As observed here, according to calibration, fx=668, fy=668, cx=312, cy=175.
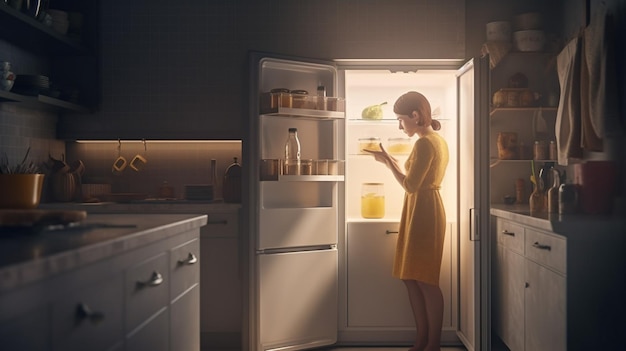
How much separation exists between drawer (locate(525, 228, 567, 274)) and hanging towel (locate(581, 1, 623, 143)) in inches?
21.5

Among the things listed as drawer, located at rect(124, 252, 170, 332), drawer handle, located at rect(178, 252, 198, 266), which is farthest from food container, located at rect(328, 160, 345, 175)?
drawer, located at rect(124, 252, 170, 332)

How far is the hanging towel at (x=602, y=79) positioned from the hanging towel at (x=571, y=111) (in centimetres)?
11

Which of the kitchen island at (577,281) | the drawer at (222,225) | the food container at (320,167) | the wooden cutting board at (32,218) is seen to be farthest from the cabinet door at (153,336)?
the food container at (320,167)

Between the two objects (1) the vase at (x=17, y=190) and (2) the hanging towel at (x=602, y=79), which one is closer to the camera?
(1) the vase at (x=17, y=190)

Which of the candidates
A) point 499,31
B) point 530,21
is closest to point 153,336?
point 499,31

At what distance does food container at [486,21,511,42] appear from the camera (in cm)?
416

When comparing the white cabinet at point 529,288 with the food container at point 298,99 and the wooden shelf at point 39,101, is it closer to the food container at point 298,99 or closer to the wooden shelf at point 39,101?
the food container at point 298,99

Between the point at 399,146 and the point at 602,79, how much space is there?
1364 mm

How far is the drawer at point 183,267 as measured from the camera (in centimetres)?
211

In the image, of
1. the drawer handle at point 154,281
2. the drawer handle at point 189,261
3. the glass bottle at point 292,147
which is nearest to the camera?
the drawer handle at point 154,281

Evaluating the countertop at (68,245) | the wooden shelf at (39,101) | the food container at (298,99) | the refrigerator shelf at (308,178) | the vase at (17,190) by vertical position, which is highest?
the food container at (298,99)

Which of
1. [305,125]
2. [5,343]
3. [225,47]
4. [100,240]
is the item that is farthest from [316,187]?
[5,343]

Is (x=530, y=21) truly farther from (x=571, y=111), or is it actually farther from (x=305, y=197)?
(x=305, y=197)

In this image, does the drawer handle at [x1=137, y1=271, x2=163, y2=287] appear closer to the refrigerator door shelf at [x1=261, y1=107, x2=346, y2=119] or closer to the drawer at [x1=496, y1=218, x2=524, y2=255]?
the refrigerator door shelf at [x1=261, y1=107, x2=346, y2=119]
